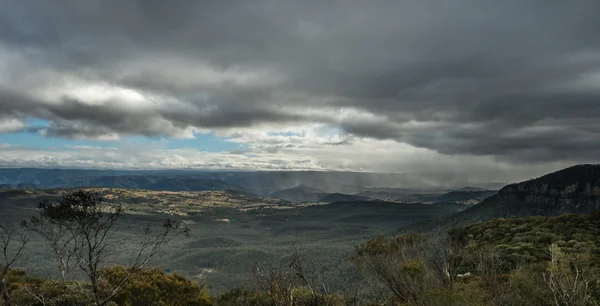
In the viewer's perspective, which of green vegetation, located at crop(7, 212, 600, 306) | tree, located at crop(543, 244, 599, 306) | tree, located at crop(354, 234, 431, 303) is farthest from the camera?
tree, located at crop(354, 234, 431, 303)

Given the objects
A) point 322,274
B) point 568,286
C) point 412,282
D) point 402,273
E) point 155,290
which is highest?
point 322,274

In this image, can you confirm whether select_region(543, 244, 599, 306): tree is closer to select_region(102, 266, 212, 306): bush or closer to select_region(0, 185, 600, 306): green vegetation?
select_region(0, 185, 600, 306): green vegetation

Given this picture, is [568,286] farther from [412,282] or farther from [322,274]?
[322,274]

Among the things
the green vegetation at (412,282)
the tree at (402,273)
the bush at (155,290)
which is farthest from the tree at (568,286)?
the bush at (155,290)

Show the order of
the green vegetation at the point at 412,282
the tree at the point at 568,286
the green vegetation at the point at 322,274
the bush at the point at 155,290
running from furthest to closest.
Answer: the bush at the point at 155,290 < the green vegetation at the point at 412,282 < the green vegetation at the point at 322,274 < the tree at the point at 568,286

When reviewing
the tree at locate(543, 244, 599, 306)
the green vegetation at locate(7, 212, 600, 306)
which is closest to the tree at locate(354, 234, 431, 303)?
the green vegetation at locate(7, 212, 600, 306)

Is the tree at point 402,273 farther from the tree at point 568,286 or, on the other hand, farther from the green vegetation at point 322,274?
the tree at point 568,286

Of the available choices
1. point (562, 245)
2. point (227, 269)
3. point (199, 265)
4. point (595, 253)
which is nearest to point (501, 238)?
point (562, 245)

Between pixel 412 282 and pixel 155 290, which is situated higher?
pixel 412 282

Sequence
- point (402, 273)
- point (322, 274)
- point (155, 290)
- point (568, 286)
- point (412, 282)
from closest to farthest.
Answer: point (322, 274) < point (568, 286) < point (412, 282) < point (402, 273) < point (155, 290)

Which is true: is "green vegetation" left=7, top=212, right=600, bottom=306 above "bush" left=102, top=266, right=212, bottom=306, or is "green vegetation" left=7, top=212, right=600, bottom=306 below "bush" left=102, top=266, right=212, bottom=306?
above

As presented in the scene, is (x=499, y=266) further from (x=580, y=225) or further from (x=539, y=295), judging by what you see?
(x=580, y=225)

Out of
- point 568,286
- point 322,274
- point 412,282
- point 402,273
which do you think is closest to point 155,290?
point 322,274
